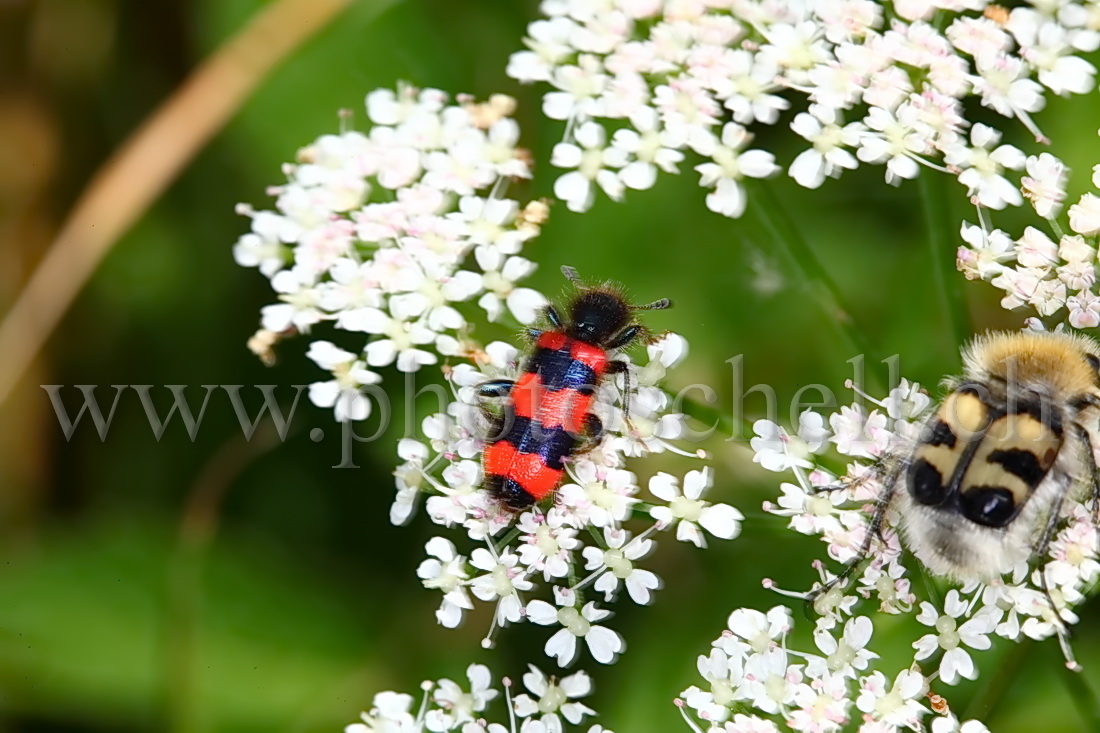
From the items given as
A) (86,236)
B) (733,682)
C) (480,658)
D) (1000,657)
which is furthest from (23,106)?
(1000,657)

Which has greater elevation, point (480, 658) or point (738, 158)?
point (738, 158)

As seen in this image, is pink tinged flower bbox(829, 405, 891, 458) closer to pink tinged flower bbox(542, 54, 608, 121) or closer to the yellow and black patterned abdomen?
the yellow and black patterned abdomen

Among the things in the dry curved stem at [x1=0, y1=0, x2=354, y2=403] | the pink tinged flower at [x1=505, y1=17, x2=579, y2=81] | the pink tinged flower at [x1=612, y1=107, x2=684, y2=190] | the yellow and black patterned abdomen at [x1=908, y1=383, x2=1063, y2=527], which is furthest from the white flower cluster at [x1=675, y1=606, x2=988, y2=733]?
the dry curved stem at [x1=0, y1=0, x2=354, y2=403]

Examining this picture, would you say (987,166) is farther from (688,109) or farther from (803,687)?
(803,687)

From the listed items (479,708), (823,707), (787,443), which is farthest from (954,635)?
(479,708)

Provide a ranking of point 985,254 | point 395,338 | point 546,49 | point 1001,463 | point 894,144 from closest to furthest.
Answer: point 1001,463 < point 985,254 < point 894,144 < point 395,338 < point 546,49

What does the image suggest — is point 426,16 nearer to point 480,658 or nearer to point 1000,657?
point 480,658
